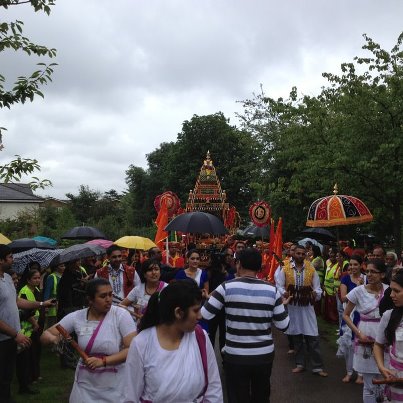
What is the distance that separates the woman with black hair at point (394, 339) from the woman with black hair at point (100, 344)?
77.1 inches

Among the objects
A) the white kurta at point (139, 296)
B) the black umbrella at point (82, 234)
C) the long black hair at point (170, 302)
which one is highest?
the black umbrella at point (82, 234)

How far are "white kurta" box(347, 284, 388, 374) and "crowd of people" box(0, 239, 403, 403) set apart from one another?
0.01 m

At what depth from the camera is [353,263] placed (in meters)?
7.18

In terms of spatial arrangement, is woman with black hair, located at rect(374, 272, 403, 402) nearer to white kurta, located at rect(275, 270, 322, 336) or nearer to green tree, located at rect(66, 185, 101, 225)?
white kurta, located at rect(275, 270, 322, 336)

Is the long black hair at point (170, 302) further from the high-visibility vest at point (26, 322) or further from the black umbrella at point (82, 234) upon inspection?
the black umbrella at point (82, 234)

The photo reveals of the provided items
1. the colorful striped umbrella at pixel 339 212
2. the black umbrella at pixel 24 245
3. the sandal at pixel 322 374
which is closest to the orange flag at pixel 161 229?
the black umbrella at pixel 24 245

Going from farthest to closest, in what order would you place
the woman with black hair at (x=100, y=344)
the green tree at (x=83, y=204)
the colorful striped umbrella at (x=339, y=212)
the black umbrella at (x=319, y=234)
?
1. the green tree at (x=83, y=204)
2. the black umbrella at (x=319, y=234)
3. the colorful striped umbrella at (x=339, y=212)
4. the woman with black hair at (x=100, y=344)

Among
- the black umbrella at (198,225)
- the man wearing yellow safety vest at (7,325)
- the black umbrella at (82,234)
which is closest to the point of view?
the man wearing yellow safety vest at (7,325)

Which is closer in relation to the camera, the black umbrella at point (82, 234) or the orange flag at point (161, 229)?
the black umbrella at point (82, 234)

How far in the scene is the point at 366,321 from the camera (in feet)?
18.3

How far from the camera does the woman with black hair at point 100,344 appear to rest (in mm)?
3623

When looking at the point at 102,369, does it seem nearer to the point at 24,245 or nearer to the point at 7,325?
the point at 7,325

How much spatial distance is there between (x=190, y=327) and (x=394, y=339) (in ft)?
6.35

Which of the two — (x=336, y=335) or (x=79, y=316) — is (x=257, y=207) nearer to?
(x=336, y=335)
